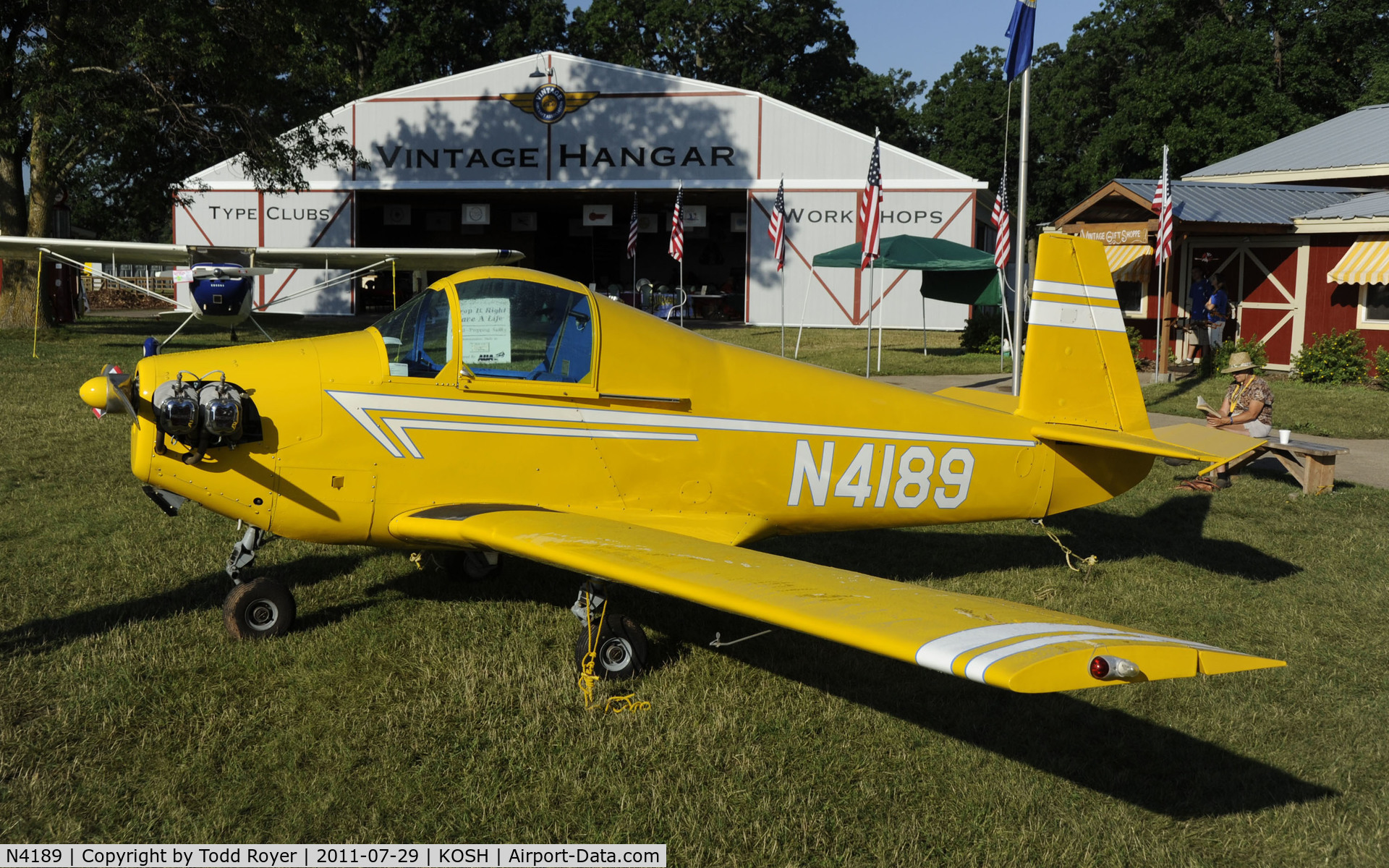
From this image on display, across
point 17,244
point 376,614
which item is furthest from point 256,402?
point 17,244

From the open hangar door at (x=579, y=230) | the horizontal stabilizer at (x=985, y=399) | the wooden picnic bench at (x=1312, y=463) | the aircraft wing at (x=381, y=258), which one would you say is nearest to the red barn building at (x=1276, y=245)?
the wooden picnic bench at (x=1312, y=463)

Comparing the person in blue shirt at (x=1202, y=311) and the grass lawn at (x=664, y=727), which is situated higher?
the person in blue shirt at (x=1202, y=311)

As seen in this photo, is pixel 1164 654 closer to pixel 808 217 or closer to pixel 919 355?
pixel 919 355

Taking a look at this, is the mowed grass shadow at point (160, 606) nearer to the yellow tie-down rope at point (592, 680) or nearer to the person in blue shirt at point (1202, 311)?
the yellow tie-down rope at point (592, 680)

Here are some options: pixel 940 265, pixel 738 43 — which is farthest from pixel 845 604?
pixel 738 43

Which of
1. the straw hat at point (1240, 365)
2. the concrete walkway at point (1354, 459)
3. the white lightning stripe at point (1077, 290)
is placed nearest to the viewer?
the white lightning stripe at point (1077, 290)

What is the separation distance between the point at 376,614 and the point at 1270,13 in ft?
155

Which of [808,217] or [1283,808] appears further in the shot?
[808,217]

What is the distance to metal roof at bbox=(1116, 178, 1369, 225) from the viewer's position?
63.7ft

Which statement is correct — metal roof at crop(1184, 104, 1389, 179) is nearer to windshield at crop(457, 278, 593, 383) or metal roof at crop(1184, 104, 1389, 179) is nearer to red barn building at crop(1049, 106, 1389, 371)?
red barn building at crop(1049, 106, 1389, 371)

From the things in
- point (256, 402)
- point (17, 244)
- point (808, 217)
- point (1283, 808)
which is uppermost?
point (808, 217)

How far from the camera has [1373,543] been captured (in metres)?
8.40

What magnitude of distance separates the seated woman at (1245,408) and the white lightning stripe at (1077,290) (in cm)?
460

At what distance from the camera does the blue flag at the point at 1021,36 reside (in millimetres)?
12750
